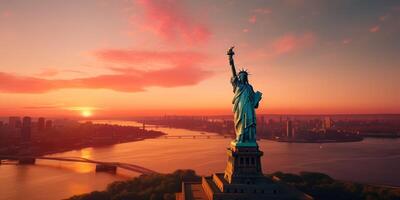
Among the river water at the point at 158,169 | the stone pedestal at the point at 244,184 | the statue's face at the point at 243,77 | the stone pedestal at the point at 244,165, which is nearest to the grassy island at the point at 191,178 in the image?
the stone pedestal at the point at 244,184

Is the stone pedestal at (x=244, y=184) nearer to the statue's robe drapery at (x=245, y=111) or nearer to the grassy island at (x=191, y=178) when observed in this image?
the statue's robe drapery at (x=245, y=111)

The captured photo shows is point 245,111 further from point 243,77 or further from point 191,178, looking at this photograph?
point 191,178

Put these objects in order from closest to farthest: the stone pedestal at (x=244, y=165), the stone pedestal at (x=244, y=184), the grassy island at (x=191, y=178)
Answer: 1. the stone pedestal at (x=244, y=184)
2. the stone pedestal at (x=244, y=165)
3. the grassy island at (x=191, y=178)

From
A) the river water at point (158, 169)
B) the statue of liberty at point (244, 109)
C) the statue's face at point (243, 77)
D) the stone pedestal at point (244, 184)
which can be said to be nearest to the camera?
the stone pedestal at point (244, 184)

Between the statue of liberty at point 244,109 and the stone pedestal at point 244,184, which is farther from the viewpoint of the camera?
the statue of liberty at point 244,109

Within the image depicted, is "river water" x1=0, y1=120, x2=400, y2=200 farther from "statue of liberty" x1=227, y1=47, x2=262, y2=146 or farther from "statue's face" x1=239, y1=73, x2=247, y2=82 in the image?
"statue's face" x1=239, y1=73, x2=247, y2=82

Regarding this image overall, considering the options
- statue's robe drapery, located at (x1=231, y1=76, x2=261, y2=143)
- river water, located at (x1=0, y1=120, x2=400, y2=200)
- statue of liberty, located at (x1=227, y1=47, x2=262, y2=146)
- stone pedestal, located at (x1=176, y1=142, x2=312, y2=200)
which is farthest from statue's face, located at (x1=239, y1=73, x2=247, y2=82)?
river water, located at (x1=0, y1=120, x2=400, y2=200)

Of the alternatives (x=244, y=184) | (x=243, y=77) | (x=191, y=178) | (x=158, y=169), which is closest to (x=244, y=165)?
(x=244, y=184)
